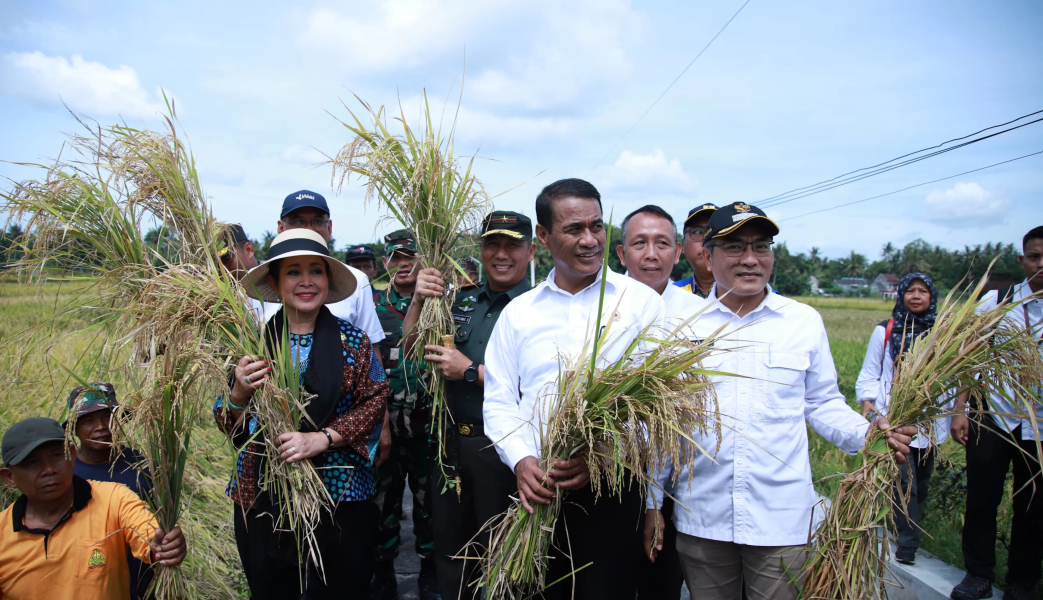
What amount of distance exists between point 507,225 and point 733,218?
4.03ft

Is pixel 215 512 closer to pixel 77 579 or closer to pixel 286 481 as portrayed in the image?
pixel 77 579

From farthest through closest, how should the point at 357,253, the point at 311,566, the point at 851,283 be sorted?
the point at 851,283
the point at 357,253
the point at 311,566

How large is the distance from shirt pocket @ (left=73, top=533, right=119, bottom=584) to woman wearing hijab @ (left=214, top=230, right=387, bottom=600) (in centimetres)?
51

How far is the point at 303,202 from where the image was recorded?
11.9 ft

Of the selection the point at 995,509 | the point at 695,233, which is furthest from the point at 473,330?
the point at 995,509

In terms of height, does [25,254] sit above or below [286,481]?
above

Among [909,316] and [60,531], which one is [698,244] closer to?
[909,316]

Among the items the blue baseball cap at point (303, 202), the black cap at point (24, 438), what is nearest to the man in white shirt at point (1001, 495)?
the blue baseball cap at point (303, 202)

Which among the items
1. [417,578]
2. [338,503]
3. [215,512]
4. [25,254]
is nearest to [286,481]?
[338,503]

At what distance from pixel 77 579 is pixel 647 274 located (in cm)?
301

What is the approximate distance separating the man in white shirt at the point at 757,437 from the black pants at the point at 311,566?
130 cm

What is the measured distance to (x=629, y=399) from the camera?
198cm

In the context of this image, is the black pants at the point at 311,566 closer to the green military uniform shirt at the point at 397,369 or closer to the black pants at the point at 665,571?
the green military uniform shirt at the point at 397,369

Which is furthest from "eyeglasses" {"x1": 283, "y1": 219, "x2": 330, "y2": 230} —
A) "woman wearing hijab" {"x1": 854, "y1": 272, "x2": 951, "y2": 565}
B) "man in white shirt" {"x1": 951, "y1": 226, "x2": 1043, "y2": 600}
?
"man in white shirt" {"x1": 951, "y1": 226, "x2": 1043, "y2": 600}
